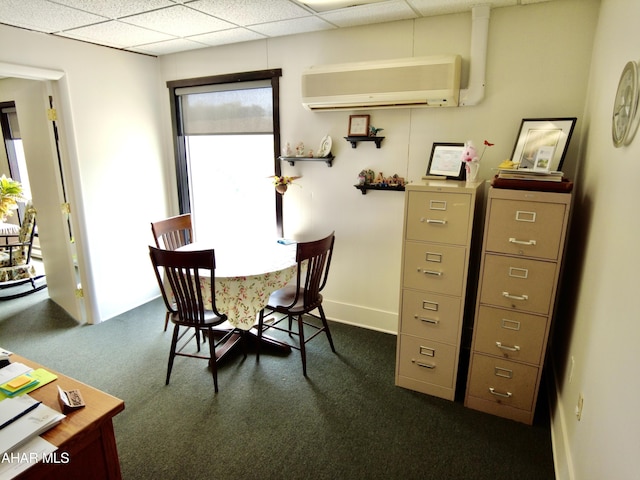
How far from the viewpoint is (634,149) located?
52.7 inches

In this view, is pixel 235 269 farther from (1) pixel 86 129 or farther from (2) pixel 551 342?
(2) pixel 551 342

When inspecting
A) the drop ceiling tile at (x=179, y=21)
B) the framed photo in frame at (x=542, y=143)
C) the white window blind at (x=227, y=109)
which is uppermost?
the drop ceiling tile at (x=179, y=21)

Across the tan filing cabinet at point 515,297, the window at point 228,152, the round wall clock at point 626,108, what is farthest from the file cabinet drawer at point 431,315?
the window at point 228,152

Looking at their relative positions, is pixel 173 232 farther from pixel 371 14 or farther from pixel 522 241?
pixel 522 241

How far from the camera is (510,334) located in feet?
6.89

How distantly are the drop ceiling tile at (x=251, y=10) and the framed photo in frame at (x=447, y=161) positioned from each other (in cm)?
126

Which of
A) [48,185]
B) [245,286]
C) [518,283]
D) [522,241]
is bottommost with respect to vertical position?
[245,286]

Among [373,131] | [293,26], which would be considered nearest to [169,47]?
[293,26]

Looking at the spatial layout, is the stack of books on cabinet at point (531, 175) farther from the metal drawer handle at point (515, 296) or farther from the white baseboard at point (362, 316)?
the white baseboard at point (362, 316)

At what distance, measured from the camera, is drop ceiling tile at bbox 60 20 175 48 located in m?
2.70

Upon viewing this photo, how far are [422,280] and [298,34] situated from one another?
7.00ft

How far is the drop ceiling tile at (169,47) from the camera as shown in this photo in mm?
3148

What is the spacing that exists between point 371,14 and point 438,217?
4.74ft

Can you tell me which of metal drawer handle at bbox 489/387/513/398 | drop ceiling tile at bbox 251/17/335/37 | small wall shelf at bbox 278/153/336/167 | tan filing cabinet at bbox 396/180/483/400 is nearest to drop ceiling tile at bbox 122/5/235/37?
drop ceiling tile at bbox 251/17/335/37
